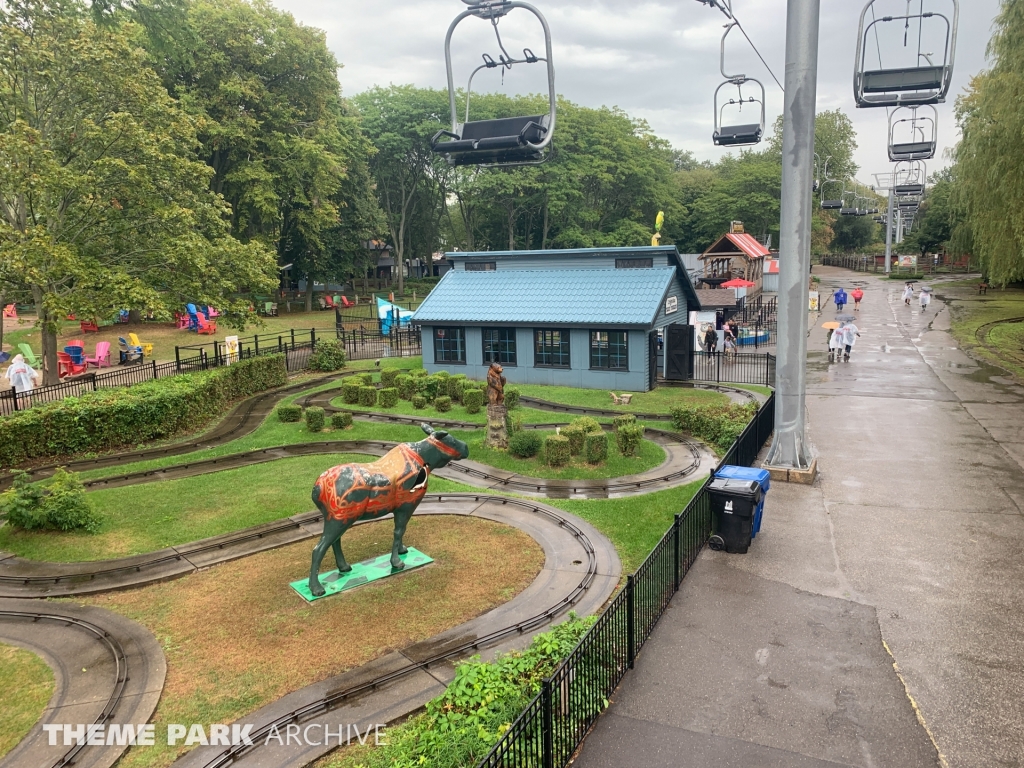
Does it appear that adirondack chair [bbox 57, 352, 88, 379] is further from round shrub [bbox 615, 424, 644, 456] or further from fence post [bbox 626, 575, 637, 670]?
fence post [bbox 626, 575, 637, 670]

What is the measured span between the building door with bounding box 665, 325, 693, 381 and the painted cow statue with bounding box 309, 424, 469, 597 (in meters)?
18.1

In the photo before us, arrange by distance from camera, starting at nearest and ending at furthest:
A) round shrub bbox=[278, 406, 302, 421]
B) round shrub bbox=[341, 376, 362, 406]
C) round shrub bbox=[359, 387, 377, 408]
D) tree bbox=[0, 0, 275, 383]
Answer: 1. tree bbox=[0, 0, 275, 383]
2. round shrub bbox=[278, 406, 302, 421]
3. round shrub bbox=[359, 387, 377, 408]
4. round shrub bbox=[341, 376, 362, 406]

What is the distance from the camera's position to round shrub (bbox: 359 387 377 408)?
78.1ft

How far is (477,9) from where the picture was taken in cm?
1176

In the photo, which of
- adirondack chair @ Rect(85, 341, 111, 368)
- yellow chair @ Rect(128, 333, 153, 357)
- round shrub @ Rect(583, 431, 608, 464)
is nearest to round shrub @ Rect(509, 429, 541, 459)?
round shrub @ Rect(583, 431, 608, 464)

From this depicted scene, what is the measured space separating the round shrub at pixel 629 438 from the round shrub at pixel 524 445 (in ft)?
6.91

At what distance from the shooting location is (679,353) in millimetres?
27344

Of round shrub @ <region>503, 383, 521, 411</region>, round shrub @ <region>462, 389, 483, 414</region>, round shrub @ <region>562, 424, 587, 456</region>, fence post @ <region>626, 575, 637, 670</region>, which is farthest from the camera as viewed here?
round shrub @ <region>462, 389, 483, 414</region>

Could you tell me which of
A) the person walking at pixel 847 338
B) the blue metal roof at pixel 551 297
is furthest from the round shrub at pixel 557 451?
the person walking at pixel 847 338

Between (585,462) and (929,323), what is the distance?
37367mm

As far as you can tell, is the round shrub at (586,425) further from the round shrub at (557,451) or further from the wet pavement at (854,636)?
the wet pavement at (854,636)

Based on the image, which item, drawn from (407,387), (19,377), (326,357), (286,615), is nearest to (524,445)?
(286,615)

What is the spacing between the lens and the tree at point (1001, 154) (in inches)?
1043

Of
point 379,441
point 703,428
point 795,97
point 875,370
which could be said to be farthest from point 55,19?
point 875,370
